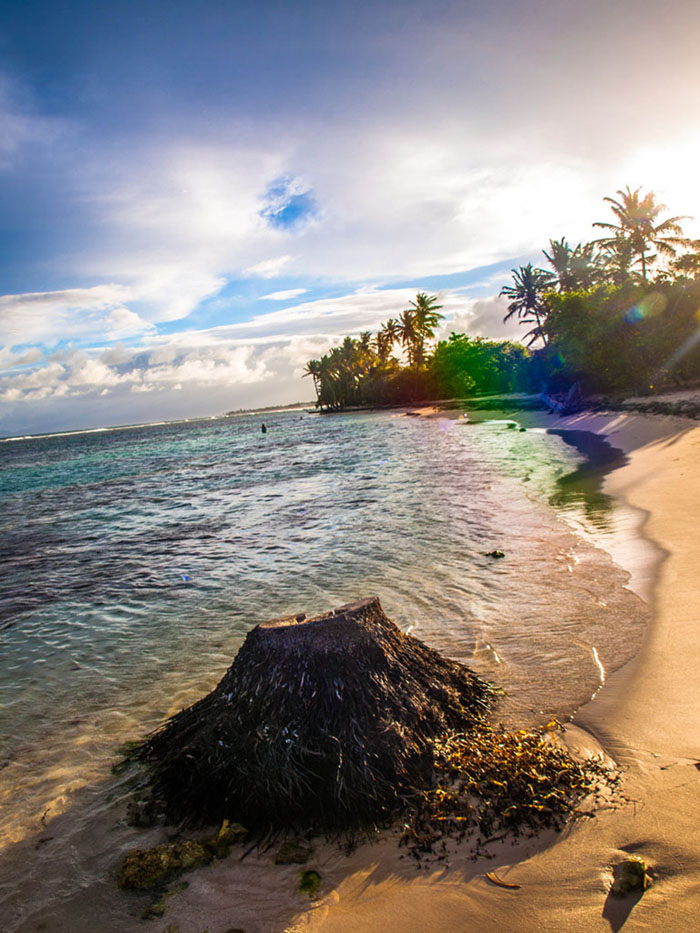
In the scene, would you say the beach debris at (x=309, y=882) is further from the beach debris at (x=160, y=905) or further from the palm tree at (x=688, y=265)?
the palm tree at (x=688, y=265)

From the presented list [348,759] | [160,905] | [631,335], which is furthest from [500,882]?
[631,335]

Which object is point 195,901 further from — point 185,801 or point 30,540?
point 30,540

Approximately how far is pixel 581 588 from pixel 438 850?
189 inches

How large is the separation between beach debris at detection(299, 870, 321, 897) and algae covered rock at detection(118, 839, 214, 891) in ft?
1.89

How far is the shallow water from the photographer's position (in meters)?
4.60

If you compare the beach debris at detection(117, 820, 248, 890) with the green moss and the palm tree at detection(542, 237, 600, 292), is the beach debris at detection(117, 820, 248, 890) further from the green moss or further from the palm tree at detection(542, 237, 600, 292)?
the palm tree at detection(542, 237, 600, 292)

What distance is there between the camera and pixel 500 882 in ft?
8.34

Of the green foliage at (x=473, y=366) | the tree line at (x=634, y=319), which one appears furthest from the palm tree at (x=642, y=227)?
the green foliage at (x=473, y=366)

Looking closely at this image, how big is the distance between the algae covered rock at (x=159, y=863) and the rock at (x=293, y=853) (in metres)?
0.41

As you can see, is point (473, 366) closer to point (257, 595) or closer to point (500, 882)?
point (257, 595)

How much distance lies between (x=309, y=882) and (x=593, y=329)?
144ft

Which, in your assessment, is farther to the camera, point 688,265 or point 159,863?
point 688,265

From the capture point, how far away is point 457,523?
11398 mm

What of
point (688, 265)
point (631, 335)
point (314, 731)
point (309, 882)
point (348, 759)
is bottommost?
point (309, 882)
